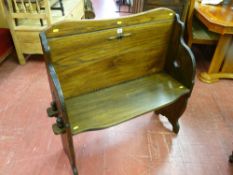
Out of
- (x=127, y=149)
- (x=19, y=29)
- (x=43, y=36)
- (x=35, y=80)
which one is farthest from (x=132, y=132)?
(x=19, y=29)

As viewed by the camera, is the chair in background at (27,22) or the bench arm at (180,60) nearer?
the bench arm at (180,60)

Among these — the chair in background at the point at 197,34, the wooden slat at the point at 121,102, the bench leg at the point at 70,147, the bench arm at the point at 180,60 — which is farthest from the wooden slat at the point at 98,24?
the chair in background at the point at 197,34

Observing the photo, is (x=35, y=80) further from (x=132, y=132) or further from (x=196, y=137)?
(x=196, y=137)

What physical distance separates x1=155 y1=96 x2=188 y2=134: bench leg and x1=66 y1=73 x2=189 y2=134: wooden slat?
0.13 meters

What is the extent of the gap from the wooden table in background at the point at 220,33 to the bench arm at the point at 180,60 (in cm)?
81

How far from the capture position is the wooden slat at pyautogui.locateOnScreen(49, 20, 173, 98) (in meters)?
1.14

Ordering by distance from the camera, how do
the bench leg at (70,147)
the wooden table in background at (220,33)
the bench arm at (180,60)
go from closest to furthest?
the bench leg at (70,147) → the bench arm at (180,60) → the wooden table in background at (220,33)

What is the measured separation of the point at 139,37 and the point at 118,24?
0.19 m

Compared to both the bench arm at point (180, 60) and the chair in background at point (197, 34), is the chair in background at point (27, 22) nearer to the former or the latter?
the bench arm at point (180, 60)

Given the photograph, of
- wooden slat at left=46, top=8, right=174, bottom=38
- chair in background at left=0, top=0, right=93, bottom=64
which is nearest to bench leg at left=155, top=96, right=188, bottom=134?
wooden slat at left=46, top=8, right=174, bottom=38

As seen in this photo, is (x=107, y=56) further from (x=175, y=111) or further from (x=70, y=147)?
(x=175, y=111)

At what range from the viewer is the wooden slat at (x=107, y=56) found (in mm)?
1137

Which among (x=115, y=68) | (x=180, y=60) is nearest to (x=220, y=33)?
(x=180, y=60)

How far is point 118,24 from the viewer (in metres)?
1.20
